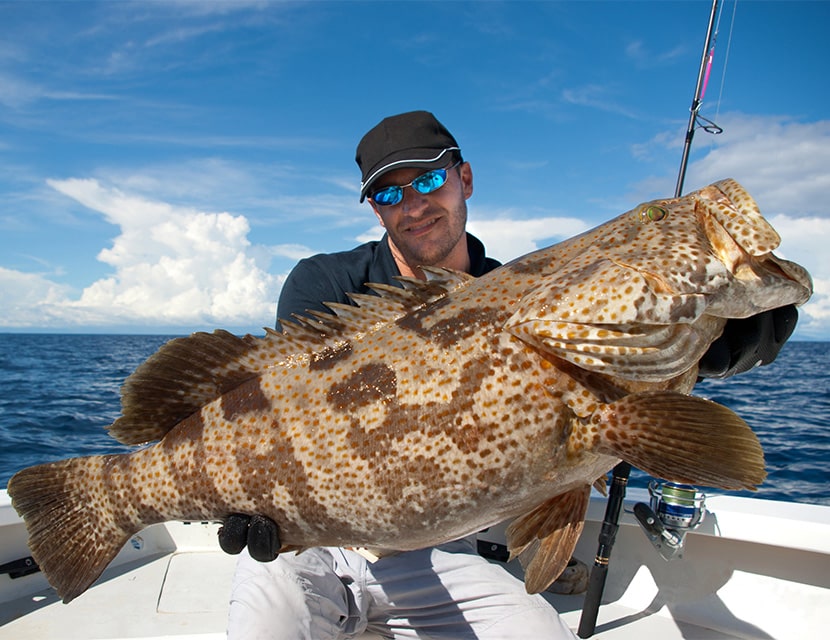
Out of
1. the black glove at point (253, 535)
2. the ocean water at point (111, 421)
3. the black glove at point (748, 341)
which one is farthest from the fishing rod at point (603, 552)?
the ocean water at point (111, 421)

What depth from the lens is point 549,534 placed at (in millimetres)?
2666

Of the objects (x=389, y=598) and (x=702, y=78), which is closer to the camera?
(x=389, y=598)

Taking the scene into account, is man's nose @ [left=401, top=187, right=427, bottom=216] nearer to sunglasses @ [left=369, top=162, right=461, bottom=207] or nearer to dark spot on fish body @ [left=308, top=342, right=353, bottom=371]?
sunglasses @ [left=369, top=162, right=461, bottom=207]

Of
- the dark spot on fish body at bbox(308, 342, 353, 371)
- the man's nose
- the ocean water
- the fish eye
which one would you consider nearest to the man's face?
the man's nose

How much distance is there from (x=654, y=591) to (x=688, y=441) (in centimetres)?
307

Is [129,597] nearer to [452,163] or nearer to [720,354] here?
[452,163]

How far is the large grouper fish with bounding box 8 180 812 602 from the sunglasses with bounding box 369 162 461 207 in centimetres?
145

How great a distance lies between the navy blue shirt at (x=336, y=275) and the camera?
432 centimetres

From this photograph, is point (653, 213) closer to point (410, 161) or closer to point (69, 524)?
point (410, 161)

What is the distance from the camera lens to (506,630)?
3.38m

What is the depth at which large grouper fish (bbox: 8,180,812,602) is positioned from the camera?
2289mm

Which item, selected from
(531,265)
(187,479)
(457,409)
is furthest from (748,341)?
(187,479)

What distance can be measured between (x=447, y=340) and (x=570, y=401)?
0.58 m

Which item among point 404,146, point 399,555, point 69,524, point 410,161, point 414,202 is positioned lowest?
point 399,555
